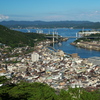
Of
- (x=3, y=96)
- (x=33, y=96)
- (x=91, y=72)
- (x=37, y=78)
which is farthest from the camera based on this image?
(x=91, y=72)

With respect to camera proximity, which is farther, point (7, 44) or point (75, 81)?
point (7, 44)

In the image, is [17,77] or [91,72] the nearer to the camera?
[17,77]

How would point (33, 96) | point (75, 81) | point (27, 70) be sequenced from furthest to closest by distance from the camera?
point (27, 70), point (75, 81), point (33, 96)

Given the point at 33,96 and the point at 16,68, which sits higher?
the point at 33,96

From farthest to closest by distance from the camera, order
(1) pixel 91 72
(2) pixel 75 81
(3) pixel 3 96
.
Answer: (1) pixel 91 72
(2) pixel 75 81
(3) pixel 3 96

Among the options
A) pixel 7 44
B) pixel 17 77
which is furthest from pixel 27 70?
pixel 7 44

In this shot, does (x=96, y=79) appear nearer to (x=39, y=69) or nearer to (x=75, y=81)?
(x=75, y=81)

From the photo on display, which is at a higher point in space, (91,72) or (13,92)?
(13,92)

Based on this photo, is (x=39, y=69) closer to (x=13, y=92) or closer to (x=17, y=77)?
(x=17, y=77)

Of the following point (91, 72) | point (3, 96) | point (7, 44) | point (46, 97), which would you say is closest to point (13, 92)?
point (3, 96)
